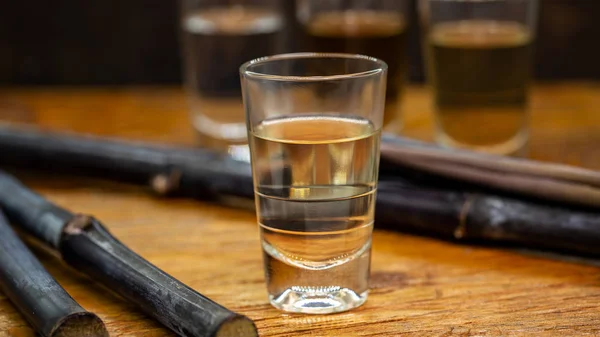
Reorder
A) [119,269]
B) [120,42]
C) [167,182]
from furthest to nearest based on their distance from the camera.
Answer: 1. [120,42]
2. [167,182]
3. [119,269]

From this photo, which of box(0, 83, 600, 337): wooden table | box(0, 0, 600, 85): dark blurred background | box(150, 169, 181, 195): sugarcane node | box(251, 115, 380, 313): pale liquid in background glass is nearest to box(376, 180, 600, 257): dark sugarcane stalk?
box(0, 83, 600, 337): wooden table

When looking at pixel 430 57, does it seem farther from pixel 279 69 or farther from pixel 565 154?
pixel 279 69

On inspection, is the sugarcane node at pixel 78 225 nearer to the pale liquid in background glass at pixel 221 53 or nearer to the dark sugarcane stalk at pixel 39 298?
the dark sugarcane stalk at pixel 39 298

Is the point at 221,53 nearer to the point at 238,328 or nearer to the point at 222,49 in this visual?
the point at 222,49

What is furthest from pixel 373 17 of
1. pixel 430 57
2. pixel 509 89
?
pixel 509 89

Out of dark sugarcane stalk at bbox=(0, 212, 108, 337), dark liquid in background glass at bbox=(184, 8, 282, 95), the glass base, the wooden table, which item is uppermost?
dark liquid in background glass at bbox=(184, 8, 282, 95)

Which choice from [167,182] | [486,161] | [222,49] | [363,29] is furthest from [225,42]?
[486,161]

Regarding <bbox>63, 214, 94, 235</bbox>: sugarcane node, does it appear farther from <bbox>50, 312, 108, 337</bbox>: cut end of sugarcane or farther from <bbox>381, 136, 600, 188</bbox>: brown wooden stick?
<bbox>381, 136, 600, 188</bbox>: brown wooden stick
